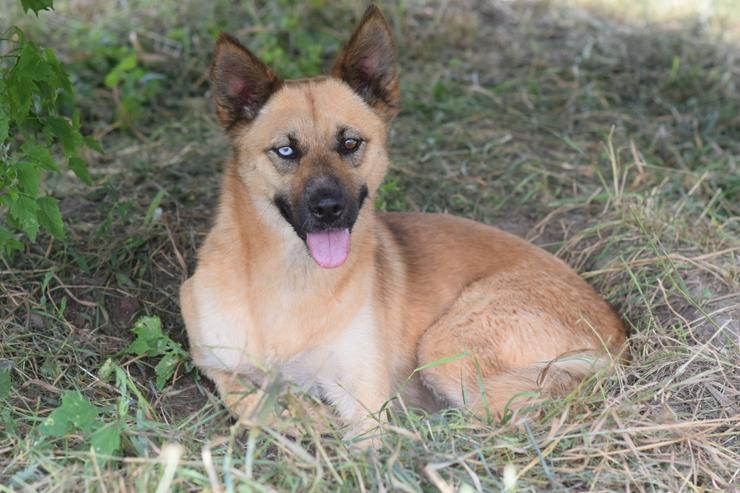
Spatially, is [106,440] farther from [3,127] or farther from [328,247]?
[3,127]

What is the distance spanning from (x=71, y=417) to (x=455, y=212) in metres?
2.97

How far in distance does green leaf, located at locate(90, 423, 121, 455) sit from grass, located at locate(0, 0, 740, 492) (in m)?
0.06

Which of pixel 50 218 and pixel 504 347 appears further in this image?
pixel 504 347

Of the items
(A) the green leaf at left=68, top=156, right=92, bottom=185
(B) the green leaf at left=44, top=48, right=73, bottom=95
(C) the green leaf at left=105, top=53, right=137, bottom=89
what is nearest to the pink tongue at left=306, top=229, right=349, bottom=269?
(A) the green leaf at left=68, top=156, right=92, bottom=185

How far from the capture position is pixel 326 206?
3.34 metres

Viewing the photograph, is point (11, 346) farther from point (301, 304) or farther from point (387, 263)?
point (387, 263)

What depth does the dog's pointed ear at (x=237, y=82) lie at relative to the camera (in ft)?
11.4

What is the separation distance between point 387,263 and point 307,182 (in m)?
0.73

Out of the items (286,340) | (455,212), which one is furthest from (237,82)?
(455,212)

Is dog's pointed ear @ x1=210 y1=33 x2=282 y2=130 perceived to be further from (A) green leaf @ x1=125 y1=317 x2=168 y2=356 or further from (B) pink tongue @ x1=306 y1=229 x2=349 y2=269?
(A) green leaf @ x1=125 y1=317 x2=168 y2=356

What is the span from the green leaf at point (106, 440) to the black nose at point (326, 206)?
3.62 ft

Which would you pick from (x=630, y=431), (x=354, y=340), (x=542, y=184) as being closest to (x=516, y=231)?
(x=542, y=184)

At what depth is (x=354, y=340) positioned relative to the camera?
11.8ft

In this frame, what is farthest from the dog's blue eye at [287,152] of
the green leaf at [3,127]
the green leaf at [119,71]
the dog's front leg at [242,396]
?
the green leaf at [119,71]
